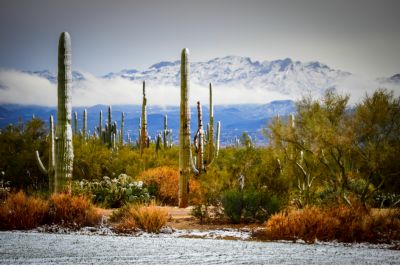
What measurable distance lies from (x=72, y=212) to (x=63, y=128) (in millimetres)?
1995

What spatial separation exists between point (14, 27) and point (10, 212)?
4859 millimetres

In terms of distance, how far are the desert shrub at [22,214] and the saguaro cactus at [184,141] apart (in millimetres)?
4471

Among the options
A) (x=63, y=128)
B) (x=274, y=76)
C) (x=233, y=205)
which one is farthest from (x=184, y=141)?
(x=274, y=76)

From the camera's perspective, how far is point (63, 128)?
12.6 m

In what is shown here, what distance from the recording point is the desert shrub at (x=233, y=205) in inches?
478

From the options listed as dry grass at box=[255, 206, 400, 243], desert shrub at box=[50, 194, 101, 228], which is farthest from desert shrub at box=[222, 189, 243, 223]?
desert shrub at box=[50, 194, 101, 228]

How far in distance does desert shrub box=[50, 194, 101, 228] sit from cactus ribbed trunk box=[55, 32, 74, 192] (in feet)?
3.19

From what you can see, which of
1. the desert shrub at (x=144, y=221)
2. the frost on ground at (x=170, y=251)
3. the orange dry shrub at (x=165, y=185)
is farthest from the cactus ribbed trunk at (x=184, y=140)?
the frost on ground at (x=170, y=251)

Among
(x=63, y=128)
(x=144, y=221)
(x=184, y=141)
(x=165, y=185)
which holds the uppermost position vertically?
(x=63, y=128)

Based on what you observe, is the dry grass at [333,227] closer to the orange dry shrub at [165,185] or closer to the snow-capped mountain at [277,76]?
the orange dry shrub at [165,185]

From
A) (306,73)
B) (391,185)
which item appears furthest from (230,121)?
(391,185)

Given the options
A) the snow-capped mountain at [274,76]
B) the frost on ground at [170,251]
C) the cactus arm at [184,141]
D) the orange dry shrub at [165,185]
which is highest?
the snow-capped mountain at [274,76]

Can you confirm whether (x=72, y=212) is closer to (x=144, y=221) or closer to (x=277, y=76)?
(x=144, y=221)

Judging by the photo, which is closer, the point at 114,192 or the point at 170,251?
the point at 170,251
